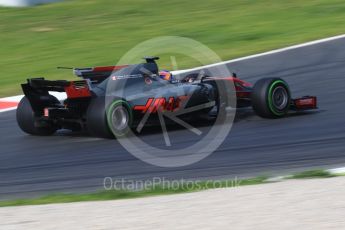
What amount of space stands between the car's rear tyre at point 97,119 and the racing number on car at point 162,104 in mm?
543

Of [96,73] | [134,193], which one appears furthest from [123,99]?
[134,193]

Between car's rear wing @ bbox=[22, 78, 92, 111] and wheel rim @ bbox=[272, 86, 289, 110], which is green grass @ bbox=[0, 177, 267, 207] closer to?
car's rear wing @ bbox=[22, 78, 92, 111]

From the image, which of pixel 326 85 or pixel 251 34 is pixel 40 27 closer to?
pixel 251 34

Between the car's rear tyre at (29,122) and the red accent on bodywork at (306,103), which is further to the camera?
the red accent on bodywork at (306,103)

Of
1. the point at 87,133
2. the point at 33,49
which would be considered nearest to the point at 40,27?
the point at 33,49

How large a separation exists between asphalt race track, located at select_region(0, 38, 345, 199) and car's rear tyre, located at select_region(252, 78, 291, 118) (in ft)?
0.41

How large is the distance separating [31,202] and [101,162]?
6.55 feet

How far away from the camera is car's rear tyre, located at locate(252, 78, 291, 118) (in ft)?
33.6

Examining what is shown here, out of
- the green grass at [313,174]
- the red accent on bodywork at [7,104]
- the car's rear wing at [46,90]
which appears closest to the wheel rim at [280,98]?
the car's rear wing at [46,90]

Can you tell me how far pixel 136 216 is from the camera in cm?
569

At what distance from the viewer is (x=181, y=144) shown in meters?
9.31

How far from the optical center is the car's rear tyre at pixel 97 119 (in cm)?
933

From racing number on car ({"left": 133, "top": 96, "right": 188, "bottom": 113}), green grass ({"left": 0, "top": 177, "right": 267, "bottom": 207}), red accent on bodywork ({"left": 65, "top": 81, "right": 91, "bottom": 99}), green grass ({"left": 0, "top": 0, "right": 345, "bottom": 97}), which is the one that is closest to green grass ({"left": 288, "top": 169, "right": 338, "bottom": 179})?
green grass ({"left": 0, "top": 177, "right": 267, "bottom": 207})

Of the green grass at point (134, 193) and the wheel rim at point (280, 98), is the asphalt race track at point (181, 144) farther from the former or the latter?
the green grass at point (134, 193)
